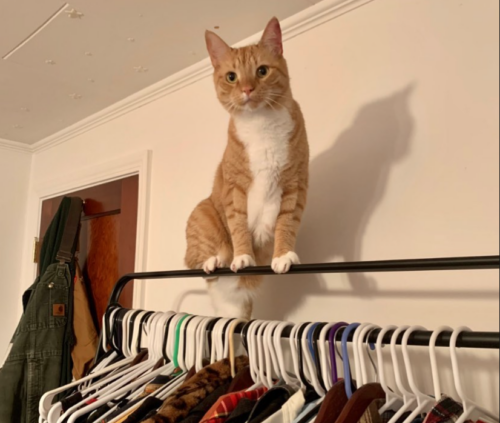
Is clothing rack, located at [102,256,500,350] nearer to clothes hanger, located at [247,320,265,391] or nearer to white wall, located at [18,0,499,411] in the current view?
clothes hanger, located at [247,320,265,391]

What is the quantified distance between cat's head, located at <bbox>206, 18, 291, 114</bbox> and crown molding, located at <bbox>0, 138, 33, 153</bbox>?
1837 millimetres

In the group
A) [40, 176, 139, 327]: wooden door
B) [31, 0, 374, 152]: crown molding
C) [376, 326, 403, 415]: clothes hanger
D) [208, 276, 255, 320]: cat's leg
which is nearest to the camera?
[376, 326, 403, 415]: clothes hanger

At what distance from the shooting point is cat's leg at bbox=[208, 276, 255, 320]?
3.68 ft

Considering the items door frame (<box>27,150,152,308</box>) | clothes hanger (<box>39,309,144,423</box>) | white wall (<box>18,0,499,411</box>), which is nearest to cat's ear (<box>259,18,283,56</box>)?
white wall (<box>18,0,499,411</box>)

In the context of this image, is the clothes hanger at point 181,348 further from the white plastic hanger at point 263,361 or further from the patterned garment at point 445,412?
the patterned garment at point 445,412

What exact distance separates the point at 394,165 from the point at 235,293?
0.50m

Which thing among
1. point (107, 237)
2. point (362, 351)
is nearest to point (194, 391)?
point (362, 351)

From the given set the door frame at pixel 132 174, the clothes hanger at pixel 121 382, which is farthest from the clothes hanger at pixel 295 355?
the door frame at pixel 132 174

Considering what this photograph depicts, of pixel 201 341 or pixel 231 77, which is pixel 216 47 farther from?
pixel 201 341

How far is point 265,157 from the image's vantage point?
1.01 metres

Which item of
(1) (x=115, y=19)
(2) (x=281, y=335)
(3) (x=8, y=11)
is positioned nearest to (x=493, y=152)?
(2) (x=281, y=335)

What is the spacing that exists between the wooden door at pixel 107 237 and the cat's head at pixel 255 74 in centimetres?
92

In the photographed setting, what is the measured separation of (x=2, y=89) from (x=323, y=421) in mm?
1802

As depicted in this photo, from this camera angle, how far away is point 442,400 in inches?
25.0
